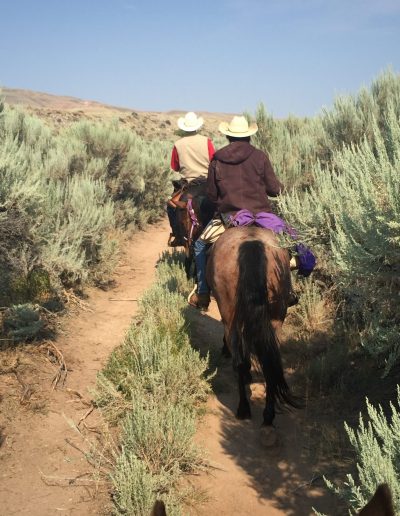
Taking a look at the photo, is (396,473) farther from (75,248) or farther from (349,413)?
(75,248)

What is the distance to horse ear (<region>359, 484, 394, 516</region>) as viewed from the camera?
118 centimetres

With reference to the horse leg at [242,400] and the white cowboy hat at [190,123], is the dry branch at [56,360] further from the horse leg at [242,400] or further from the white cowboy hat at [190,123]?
the white cowboy hat at [190,123]

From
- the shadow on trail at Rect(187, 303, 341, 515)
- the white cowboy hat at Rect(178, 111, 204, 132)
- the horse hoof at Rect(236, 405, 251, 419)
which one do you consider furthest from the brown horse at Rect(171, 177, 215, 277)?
the horse hoof at Rect(236, 405, 251, 419)

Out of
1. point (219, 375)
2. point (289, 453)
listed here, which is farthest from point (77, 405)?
point (289, 453)

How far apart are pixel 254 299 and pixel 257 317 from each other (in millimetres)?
165

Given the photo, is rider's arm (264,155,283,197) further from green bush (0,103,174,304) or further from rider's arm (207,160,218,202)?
green bush (0,103,174,304)

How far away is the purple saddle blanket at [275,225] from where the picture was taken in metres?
4.96

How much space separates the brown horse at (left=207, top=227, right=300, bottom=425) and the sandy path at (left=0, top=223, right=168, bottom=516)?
163 cm

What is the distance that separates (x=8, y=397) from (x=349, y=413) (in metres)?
3.43

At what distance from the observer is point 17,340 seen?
18.3 feet

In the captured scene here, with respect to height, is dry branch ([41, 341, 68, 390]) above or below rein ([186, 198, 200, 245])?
below

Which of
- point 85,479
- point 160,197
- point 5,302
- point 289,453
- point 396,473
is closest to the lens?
point 396,473

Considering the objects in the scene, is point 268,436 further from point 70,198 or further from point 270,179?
point 70,198

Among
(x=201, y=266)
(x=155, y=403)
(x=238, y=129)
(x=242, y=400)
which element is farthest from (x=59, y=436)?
(x=238, y=129)
